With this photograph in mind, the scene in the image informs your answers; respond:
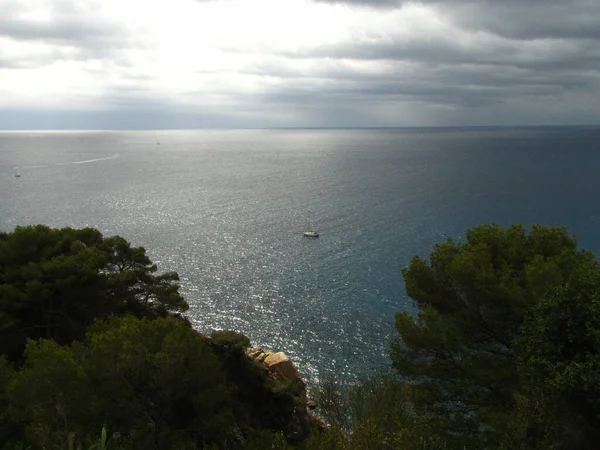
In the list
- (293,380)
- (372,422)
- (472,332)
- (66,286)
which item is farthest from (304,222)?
(372,422)

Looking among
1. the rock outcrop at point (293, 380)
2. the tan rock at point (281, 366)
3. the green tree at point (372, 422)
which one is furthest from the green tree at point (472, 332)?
the tan rock at point (281, 366)

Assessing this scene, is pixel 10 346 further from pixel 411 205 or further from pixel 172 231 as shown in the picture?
pixel 411 205

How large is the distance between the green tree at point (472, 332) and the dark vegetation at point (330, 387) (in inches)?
2.4

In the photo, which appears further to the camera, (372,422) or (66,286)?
(66,286)

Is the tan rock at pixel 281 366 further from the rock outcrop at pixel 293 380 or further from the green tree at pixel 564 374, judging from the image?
the green tree at pixel 564 374

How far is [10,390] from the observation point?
1741cm

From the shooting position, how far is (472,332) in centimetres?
2186

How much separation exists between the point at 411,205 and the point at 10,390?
8948cm

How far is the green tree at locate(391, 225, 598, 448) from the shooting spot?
2038cm

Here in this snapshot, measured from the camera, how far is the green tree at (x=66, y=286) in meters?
28.2

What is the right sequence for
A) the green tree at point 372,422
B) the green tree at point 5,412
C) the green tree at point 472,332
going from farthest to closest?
1. the green tree at point 472,332
2. the green tree at point 5,412
3. the green tree at point 372,422

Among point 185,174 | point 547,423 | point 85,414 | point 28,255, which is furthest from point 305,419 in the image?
point 185,174

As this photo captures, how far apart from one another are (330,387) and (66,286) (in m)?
18.6

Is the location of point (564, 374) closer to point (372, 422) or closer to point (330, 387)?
point (372, 422)
